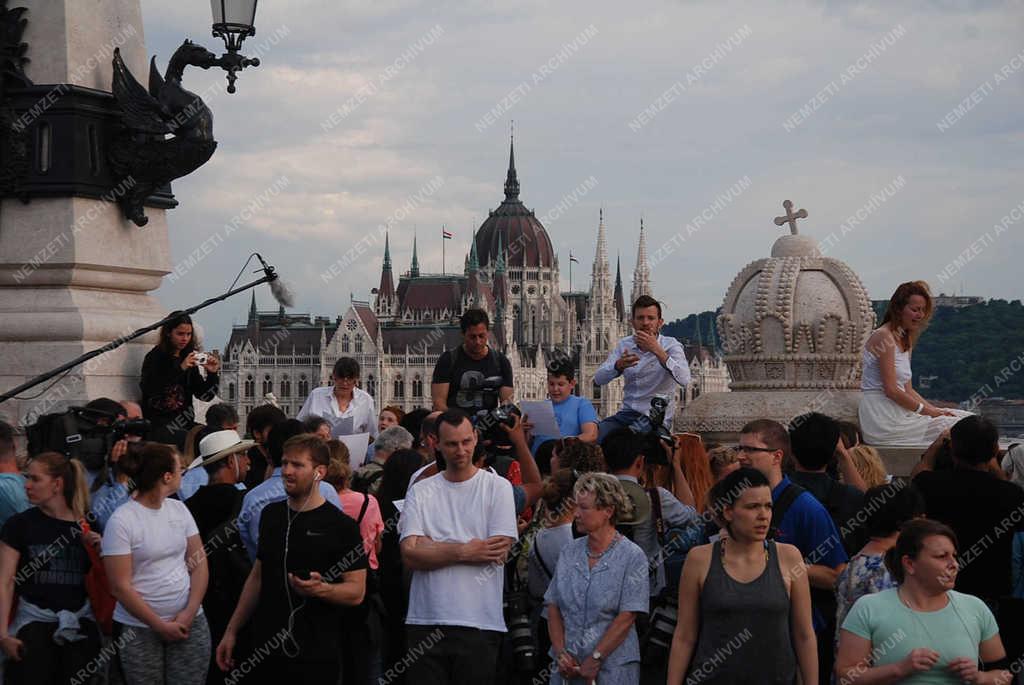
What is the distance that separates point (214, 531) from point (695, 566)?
2676 millimetres

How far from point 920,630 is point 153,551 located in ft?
11.2

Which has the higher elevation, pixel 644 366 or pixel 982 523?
pixel 644 366

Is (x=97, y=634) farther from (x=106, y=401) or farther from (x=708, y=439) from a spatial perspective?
(x=708, y=439)

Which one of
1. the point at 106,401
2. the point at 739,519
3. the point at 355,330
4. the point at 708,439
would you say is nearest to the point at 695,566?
the point at 739,519

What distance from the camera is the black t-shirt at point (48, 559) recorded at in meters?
7.16

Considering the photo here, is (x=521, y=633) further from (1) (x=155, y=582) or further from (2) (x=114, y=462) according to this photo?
(2) (x=114, y=462)

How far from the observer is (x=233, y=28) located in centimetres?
919

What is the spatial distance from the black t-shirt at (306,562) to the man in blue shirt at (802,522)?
5.98ft

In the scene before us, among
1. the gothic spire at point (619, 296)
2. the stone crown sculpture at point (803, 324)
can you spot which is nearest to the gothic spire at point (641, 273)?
the gothic spire at point (619, 296)

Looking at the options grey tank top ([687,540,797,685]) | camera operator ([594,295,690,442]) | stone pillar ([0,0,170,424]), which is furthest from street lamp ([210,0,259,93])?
grey tank top ([687,540,797,685])

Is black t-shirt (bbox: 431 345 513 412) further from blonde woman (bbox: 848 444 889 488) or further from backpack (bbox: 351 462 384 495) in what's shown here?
blonde woman (bbox: 848 444 889 488)

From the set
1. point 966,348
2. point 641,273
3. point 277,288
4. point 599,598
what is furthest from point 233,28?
point 641,273

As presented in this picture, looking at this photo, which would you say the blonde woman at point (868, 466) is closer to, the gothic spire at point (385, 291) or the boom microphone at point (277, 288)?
the boom microphone at point (277, 288)

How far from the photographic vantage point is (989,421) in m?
7.48
